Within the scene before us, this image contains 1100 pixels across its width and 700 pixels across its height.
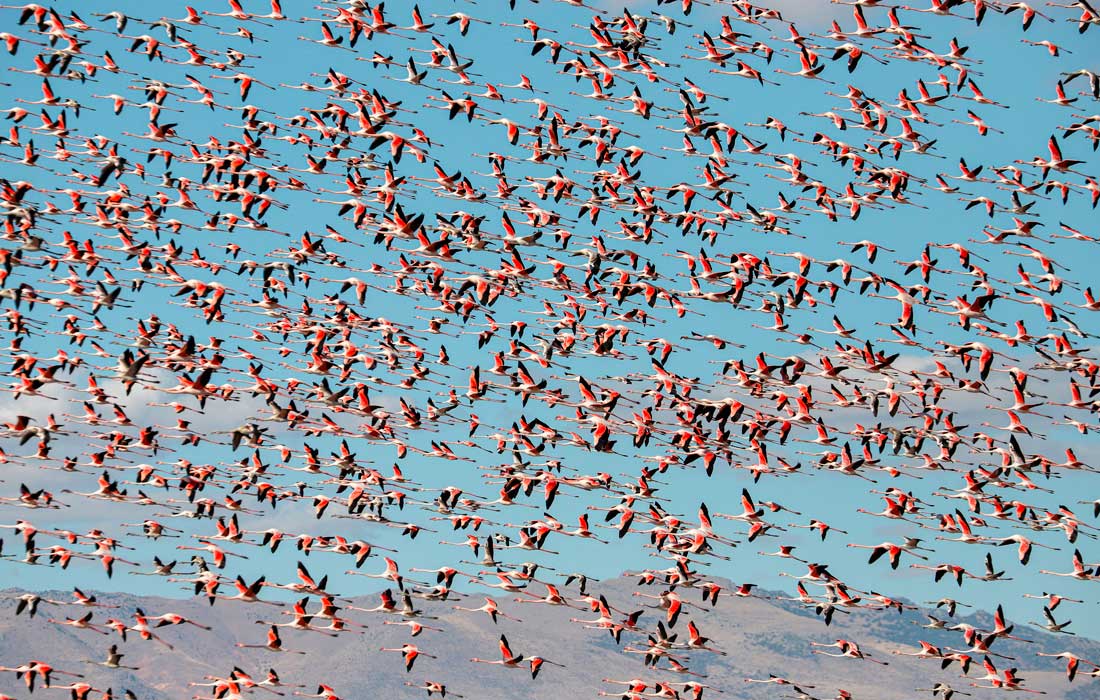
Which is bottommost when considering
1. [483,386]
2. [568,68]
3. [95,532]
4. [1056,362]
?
[95,532]

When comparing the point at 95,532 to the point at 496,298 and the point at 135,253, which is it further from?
the point at 496,298

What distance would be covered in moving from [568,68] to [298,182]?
1679cm

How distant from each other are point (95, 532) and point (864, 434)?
44.8 m

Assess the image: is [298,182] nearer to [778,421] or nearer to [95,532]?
[95,532]

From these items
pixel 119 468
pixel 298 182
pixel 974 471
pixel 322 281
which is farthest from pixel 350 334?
pixel 974 471

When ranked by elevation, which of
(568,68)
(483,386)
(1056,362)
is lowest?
(483,386)

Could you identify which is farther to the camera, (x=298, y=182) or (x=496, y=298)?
(x=298, y=182)

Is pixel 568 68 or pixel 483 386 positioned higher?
pixel 568 68

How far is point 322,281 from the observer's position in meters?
92.2

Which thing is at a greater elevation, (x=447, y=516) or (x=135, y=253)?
(x=135, y=253)

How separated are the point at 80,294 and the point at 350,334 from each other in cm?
1536

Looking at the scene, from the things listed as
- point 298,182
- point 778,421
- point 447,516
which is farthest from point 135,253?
point 778,421

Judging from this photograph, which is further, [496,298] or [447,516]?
[447,516]

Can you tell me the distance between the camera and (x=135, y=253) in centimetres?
8912
